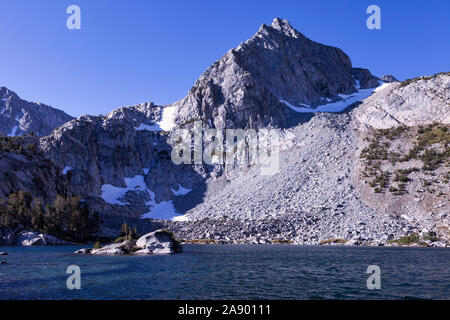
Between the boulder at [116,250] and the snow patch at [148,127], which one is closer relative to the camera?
the boulder at [116,250]

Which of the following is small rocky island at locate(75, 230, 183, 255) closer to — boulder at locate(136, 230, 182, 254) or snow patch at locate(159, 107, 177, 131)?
boulder at locate(136, 230, 182, 254)

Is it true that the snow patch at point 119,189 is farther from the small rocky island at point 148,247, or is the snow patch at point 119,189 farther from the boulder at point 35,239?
the small rocky island at point 148,247

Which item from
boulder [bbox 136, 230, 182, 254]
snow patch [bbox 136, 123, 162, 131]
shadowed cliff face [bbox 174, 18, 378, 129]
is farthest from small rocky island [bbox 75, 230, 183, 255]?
snow patch [bbox 136, 123, 162, 131]

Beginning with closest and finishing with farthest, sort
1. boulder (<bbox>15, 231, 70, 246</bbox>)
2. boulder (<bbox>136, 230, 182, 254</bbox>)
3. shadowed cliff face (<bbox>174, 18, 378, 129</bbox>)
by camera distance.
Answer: boulder (<bbox>136, 230, 182, 254</bbox>) → boulder (<bbox>15, 231, 70, 246</bbox>) → shadowed cliff face (<bbox>174, 18, 378, 129</bbox>)

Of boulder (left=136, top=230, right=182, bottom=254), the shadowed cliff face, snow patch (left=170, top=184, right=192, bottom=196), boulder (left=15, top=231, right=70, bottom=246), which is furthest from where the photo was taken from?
the shadowed cliff face

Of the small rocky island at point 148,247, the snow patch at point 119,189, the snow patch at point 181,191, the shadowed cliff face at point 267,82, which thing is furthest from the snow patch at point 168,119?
the small rocky island at point 148,247

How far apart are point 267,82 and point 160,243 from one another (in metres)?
132

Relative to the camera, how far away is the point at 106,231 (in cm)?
9175

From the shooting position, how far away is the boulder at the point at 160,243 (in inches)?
2010

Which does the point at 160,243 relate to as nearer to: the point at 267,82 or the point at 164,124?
the point at 164,124

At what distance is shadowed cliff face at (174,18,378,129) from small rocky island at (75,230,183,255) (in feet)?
316

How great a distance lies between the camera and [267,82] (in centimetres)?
16850

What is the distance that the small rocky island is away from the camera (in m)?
50.7
